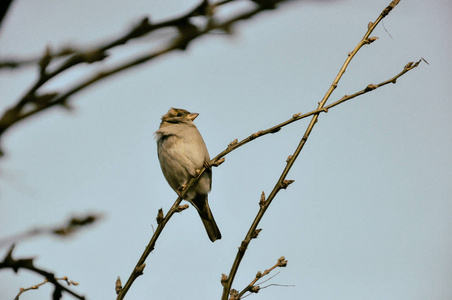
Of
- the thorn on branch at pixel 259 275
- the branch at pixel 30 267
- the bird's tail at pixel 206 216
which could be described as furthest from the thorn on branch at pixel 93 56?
the bird's tail at pixel 206 216

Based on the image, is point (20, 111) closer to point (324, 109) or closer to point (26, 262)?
point (26, 262)

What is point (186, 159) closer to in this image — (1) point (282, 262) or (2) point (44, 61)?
(1) point (282, 262)

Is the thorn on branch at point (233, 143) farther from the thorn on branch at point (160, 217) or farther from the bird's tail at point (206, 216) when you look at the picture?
the bird's tail at point (206, 216)

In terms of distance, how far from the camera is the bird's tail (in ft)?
20.1

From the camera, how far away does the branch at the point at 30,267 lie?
115 cm

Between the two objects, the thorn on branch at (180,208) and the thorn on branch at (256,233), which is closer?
the thorn on branch at (256,233)

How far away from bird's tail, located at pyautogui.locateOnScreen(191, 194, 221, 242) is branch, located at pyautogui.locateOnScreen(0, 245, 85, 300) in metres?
4.74

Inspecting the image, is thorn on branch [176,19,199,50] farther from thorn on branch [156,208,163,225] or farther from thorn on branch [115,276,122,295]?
thorn on branch [156,208,163,225]

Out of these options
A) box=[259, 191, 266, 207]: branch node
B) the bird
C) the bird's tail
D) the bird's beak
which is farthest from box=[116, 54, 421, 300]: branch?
the bird's beak

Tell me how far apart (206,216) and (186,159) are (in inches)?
33.1

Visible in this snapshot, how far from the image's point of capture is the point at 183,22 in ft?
3.02

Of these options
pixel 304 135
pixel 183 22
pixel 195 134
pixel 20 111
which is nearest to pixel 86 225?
pixel 20 111

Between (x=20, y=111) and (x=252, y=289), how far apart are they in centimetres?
173

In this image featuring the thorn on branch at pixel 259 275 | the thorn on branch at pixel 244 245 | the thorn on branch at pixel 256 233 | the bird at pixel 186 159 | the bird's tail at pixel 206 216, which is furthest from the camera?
the bird's tail at pixel 206 216
